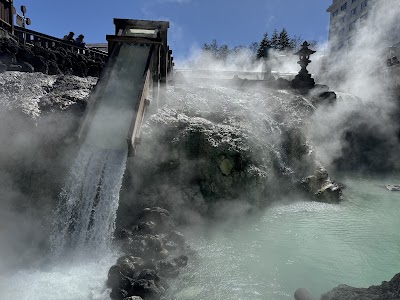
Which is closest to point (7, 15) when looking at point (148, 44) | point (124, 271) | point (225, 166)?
point (148, 44)

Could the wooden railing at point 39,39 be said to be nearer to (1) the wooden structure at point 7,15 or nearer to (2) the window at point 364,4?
(1) the wooden structure at point 7,15

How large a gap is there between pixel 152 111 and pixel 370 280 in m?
5.82

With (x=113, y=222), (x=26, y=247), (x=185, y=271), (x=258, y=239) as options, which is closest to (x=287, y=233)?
(x=258, y=239)

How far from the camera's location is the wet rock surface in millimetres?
5074

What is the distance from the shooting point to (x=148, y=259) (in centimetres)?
601

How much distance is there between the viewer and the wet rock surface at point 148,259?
5.07 m

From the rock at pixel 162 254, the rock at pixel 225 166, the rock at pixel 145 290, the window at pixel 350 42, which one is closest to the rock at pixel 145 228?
the rock at pixel 162 254

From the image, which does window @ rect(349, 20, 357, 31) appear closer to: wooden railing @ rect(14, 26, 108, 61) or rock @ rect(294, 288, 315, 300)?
wooden railing @ rect(14, 26, 108, 61)

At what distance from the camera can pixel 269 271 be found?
5789 mm

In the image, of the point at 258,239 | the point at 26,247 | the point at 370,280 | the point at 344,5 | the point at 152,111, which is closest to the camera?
the point at 370,280

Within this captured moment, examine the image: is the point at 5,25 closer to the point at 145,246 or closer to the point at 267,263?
the point at 145,246

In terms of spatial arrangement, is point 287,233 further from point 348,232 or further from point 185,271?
point 185,271

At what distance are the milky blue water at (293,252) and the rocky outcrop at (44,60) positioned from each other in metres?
6.84

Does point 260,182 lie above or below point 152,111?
below
